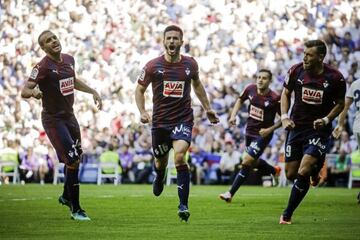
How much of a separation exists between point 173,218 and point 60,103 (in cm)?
235

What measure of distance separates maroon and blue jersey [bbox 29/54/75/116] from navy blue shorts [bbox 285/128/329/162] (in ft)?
10.8

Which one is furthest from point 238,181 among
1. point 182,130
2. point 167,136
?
point 182,130

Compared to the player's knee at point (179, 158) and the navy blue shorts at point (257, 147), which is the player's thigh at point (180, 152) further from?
the navy blue shorts at point (257, 147)

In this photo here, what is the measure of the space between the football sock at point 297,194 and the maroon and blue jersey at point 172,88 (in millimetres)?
1834

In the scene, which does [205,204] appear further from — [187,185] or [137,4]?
[137,4]

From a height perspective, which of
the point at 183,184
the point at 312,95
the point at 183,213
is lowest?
the point at 183,213

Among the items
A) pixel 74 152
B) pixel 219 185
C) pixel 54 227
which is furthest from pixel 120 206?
pixel 219 185

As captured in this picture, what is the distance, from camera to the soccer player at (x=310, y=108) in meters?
14.5

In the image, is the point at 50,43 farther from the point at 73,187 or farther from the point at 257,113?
the point at 257,113

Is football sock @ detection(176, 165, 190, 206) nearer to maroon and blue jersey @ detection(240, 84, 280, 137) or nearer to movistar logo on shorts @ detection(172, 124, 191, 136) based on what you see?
movistar logo on shorts @ detection(172, 124, 191, 136)

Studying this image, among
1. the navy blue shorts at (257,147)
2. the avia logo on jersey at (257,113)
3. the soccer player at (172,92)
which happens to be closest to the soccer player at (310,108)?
the soccer player at (172,92)

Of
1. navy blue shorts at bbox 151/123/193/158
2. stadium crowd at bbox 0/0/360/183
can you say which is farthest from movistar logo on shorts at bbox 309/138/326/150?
stadium crowd at bbox 0/0/360/183

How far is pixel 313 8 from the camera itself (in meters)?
34.5

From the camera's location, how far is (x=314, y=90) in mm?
14914
